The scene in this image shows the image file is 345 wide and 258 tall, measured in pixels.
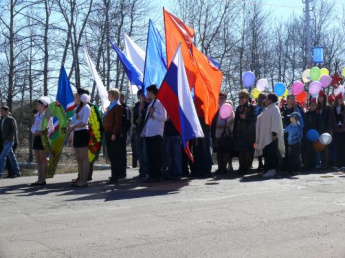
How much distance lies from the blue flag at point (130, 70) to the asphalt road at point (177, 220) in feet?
11.7

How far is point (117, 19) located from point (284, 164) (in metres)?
19.4

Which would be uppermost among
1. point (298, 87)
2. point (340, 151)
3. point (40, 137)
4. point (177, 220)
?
point (298, 87)

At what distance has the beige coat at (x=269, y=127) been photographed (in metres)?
12.3

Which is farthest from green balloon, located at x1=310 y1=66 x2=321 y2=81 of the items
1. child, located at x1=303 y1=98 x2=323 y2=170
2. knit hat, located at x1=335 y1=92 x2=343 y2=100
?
child, located at x1=303 y1=98 x2=323 y2=170

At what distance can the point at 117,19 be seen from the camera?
30859 millimetres

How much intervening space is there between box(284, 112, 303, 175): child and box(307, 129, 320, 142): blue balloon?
2.53ft

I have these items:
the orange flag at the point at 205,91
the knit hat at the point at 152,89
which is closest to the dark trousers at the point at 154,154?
the knit hat at the point at 152,89

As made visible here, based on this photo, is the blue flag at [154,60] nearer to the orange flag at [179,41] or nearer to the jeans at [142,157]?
the orange flag at [179,41]

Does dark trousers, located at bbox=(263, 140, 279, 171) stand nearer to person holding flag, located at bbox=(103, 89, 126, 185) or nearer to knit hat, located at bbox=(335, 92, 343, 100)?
knit hat, located at bbox=(335, 92, 343, 100)

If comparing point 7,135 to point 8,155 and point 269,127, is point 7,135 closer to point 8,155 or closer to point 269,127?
point 8,155

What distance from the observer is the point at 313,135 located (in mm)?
13625

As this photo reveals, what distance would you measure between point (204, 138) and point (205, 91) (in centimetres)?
106

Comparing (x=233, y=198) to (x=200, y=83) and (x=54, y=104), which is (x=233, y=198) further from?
(x=54, y=104)

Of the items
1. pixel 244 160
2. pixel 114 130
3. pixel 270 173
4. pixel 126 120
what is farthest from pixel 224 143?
pixel 114 130
